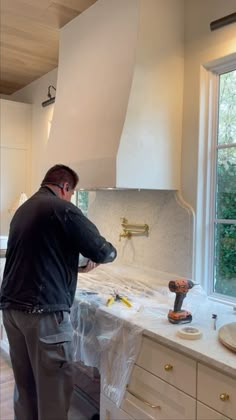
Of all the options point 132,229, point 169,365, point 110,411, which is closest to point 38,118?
point 132,229

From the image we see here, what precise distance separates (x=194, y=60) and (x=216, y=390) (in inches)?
67.0

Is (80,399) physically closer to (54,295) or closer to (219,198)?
(54,295)

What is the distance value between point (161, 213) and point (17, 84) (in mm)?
2505

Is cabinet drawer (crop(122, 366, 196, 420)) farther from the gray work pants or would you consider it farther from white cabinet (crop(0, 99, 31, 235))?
white cabinet (crop(0, 99, 31, 235))

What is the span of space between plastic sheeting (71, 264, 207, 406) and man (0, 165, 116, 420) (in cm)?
20

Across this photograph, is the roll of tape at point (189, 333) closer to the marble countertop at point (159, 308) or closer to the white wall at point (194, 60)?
the marble countertop at point (159, 308)

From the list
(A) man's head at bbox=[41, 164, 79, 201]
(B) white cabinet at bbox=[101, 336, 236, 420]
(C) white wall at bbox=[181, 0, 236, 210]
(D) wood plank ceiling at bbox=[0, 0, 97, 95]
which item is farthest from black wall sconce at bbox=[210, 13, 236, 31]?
(B) white cabinet at bbox=[101, 336, 236, 420]

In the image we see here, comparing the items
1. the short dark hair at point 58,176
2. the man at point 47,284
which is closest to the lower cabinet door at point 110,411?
the man at point 47,284

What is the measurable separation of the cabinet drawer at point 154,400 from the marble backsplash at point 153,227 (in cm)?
70

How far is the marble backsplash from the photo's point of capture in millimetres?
2201

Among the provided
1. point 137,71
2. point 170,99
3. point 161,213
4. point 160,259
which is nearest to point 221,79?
point 170,99

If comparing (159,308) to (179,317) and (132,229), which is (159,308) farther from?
(132,229)

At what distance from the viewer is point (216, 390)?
1.36 metres

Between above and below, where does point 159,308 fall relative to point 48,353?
above
